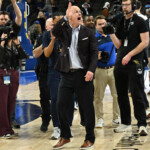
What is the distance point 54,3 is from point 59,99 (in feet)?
44.2

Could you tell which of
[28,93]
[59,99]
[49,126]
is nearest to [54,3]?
[28,93]

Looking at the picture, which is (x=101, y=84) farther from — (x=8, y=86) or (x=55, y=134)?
(x=8, y=86)

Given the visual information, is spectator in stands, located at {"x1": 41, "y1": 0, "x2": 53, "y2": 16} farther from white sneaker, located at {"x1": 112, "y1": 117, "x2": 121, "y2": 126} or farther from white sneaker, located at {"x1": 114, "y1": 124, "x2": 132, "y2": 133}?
white sneaker, located at {"x1": 114, "y1": 124, "x2": 132, "y2": 133}

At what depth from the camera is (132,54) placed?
5.14 metres

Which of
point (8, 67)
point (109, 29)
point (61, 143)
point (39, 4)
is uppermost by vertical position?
point (39, 4)

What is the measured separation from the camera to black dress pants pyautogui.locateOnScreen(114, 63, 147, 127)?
526 centimetres

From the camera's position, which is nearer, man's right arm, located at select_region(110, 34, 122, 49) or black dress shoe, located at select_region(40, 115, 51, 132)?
man's right arm, located at select_region(110, 34, 122, 49)

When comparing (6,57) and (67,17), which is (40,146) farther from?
(67,17)

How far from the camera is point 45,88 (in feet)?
19.1

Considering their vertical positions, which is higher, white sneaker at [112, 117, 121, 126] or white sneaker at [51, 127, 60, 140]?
white sneaker at [51, 127, 60, 140]

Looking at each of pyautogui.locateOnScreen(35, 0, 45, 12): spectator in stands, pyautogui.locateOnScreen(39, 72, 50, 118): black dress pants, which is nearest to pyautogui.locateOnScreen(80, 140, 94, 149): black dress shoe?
pyautogui.locateOnScreen(39, 72, 50, 118): black dress pants

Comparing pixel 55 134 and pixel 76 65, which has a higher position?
pixel 76 65

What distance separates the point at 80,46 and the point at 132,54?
33.3 inches

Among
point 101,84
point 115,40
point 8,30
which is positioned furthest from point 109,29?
point 8,30
